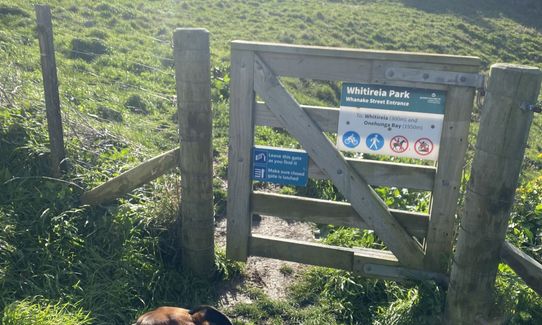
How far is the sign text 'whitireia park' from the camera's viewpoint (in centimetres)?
403

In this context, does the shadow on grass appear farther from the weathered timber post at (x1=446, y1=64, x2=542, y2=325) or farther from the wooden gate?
the weathered timber post at (x1=446, y1=64, x2=542, y2=325)

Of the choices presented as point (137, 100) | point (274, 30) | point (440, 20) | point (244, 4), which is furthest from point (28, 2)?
point (440, 20)

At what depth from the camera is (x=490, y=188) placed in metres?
3.48

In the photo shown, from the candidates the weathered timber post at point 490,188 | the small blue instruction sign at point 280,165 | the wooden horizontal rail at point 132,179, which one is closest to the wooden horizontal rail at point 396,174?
the small blue instruction sign at point 280,165

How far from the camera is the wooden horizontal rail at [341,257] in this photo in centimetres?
445

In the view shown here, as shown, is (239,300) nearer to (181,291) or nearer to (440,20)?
(181,291)

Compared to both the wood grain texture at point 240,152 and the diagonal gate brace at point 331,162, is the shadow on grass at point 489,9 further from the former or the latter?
the wood grain texture at point 240,152

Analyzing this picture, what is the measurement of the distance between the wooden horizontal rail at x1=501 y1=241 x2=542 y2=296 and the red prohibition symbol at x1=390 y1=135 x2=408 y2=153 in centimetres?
99

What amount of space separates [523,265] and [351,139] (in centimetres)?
152

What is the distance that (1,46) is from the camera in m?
8.34

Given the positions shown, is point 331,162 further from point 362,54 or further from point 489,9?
point 489,9

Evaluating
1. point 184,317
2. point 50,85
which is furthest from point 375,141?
point 50,85

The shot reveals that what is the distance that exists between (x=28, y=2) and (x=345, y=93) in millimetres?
10290

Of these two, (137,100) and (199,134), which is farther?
(137,100)
